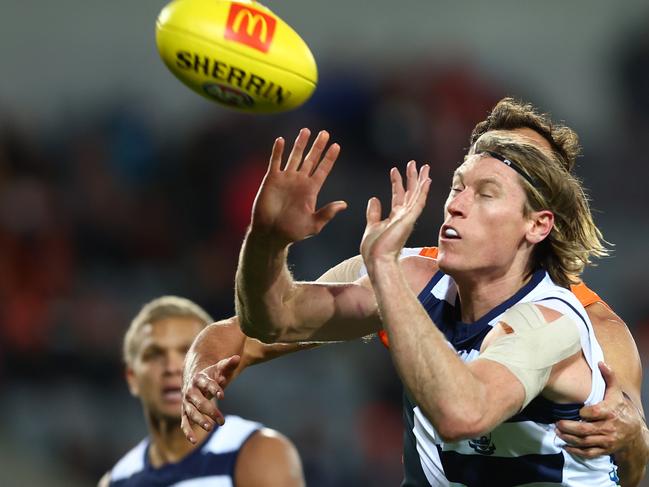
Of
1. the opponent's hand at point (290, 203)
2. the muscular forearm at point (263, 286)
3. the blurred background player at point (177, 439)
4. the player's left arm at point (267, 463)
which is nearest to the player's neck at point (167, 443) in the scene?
the blurred background player at point (177, 439)

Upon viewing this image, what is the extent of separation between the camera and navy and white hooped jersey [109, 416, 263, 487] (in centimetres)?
547

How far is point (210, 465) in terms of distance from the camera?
18.1 ft

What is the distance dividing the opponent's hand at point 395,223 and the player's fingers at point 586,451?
89cm

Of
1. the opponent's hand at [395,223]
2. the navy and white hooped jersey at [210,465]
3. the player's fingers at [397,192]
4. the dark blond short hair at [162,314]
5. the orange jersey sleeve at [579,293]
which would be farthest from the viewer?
the dark blond short hair at [162,314]

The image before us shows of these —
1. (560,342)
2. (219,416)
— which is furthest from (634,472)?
(219,416)

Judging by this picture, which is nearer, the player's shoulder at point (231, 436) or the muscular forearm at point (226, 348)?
the muscular forearm at point (226, 348)

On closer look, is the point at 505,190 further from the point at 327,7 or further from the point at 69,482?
the point at 327,7

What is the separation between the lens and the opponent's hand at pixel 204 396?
3.69 m

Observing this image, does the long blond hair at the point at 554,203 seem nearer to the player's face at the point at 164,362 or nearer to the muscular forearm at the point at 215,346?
the muscular forearm at the point at 215,346

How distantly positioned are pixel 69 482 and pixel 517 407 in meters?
5.72

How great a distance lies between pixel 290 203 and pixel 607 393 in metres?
1.20

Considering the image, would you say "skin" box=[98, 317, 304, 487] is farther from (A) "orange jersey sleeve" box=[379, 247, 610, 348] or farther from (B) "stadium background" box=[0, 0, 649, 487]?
(B) "stadium background" box=[0, 0, 649, 487]

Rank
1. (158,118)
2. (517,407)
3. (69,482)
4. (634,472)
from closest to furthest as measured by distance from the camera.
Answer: (517,407) → (634,472) → (69,482) → (158,118)

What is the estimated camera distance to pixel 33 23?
10383 mm
